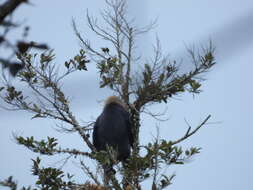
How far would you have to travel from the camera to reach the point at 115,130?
5773 millimetres

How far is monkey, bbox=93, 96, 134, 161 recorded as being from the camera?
5570mm

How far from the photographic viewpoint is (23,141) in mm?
4652

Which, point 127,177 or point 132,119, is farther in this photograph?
point 132,119

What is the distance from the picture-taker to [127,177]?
413 cm

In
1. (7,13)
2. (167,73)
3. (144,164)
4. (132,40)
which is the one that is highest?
(132,40)

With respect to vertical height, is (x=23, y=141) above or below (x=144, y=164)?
above

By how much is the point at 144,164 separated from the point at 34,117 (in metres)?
1.41

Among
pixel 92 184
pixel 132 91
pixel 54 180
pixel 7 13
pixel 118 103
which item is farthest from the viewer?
pixel 118 103

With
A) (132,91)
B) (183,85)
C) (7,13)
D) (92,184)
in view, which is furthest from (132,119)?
(7,13)

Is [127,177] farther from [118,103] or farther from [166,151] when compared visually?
[118,103]

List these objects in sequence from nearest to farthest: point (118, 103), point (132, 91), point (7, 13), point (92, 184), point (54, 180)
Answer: point (7, 13) → point (92, 184) → point (54, 180) → point (132, 91) → point (118, 103)

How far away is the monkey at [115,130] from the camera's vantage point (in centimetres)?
557

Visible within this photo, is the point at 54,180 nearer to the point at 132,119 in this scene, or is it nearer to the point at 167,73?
the point at 132,119

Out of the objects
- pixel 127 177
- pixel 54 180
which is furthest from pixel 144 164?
pixel 54 180
